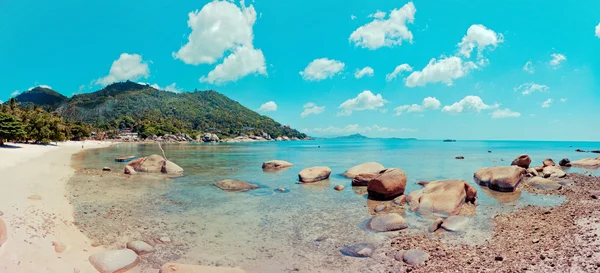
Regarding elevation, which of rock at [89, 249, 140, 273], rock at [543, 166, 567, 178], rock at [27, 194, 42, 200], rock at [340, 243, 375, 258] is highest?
rock at [27, 194, 42, 200]

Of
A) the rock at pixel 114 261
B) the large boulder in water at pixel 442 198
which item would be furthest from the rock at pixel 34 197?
the large boulder in water at pixel 442 198

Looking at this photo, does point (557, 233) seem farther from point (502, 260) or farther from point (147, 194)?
point (147, 194)

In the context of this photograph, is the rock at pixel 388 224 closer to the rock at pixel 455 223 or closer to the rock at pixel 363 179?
the rock at pixel 455 223

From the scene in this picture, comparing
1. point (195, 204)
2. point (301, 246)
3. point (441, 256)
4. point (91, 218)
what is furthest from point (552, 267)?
point (91, 218)

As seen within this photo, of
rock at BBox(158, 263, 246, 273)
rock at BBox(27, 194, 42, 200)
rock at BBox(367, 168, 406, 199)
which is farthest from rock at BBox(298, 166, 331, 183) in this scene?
rock at BBox(158, 263, 246, 273)

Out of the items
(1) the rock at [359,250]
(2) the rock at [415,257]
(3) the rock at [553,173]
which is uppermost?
(3) the rock at [553,173]

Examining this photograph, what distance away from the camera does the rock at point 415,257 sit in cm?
805

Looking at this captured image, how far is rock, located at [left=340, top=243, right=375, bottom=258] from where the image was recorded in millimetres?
8828

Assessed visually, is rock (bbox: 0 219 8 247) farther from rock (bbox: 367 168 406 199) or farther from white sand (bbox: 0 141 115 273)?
rock (bbox: 367 168 406 199)

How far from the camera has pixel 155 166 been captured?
91.2ft

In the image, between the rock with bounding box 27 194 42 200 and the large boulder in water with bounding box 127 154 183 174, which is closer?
the rock with bounding box 27 194 42 200

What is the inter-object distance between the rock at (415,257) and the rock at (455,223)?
300 cm

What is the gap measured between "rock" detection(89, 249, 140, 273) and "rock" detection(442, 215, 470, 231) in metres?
10.1

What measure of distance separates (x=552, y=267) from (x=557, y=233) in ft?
10.8
